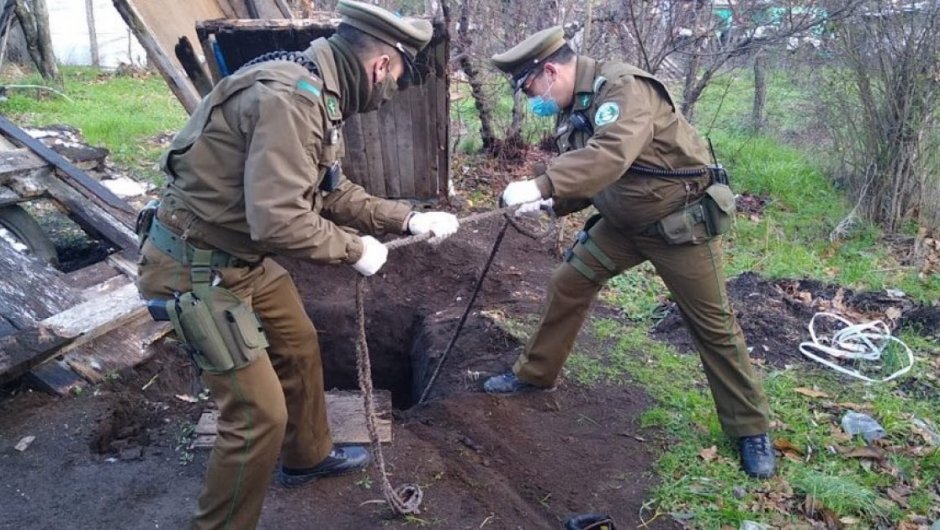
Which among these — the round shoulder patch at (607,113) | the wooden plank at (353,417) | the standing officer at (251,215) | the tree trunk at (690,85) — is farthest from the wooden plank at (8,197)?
the tree trunk at (690,85)

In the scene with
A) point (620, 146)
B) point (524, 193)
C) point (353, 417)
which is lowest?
point (353, 417)

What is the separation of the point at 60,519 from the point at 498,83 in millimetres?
5600

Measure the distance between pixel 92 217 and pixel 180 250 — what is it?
3.06 m

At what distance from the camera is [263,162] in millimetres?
2625

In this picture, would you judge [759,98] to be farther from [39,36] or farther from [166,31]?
[39,36]

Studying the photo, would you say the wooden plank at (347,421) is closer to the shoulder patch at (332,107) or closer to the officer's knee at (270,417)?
the officer's knee at (270,417)

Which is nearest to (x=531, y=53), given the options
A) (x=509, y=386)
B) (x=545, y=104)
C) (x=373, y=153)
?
(x=545, y=104)

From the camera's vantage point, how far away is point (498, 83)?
7688 millimetres

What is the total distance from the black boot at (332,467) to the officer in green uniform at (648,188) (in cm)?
147

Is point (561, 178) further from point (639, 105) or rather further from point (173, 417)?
point (173, 417)

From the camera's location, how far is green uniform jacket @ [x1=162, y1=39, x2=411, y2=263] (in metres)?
2.65

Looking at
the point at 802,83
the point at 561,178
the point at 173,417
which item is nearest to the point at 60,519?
the point at 173,417

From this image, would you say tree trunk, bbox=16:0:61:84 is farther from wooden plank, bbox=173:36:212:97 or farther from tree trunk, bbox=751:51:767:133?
tree trunk, bbox=751:51:767:133

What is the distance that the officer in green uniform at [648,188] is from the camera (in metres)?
3.36
